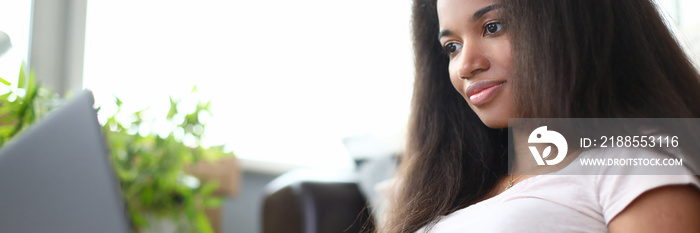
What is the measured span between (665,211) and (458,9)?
0.44m

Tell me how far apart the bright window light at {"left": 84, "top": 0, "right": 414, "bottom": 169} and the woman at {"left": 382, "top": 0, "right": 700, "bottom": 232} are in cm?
128

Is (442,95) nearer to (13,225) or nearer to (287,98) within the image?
(13,225)

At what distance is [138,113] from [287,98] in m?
1.39

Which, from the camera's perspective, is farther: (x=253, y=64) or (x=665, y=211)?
(x=253, y=64)

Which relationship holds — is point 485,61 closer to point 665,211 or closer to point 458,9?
point 458,9

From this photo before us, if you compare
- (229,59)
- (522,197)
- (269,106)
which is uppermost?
(229,59)

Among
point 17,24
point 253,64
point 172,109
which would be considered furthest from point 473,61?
point 253,64

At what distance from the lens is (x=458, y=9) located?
0.97 m

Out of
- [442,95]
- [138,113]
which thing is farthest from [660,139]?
[138,113]

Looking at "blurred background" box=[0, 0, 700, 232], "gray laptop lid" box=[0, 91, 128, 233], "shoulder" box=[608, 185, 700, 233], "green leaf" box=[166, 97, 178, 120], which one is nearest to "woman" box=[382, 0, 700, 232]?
"shoulder" box=[608, 185, 700, 233]

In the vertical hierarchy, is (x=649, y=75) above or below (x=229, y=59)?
below

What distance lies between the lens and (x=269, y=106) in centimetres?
268

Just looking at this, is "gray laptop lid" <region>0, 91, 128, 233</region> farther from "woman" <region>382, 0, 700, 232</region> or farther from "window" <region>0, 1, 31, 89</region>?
"window" <region>0, 1, 31, 89</region>

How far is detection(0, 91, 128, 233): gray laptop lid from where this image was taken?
452 mm
